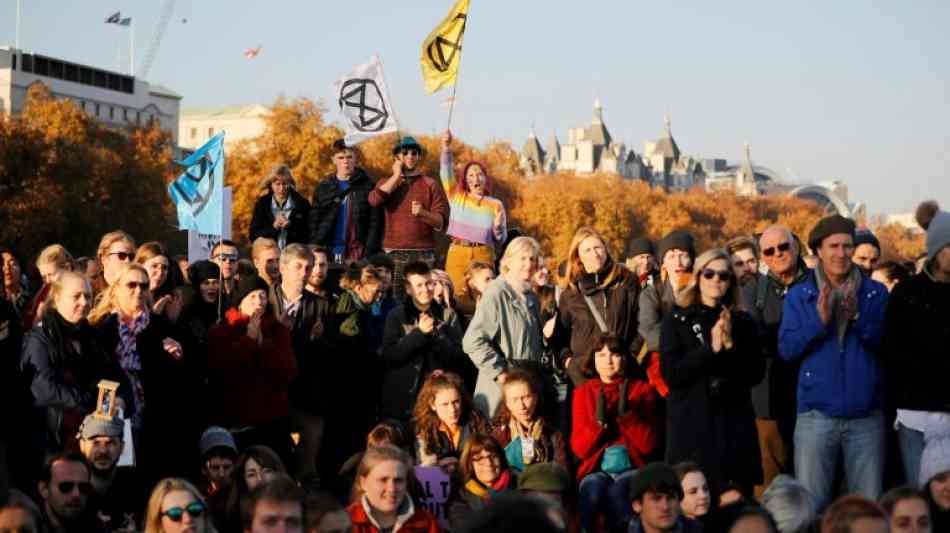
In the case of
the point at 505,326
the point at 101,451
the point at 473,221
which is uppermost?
the point at 473,221

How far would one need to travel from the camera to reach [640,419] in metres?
10.5

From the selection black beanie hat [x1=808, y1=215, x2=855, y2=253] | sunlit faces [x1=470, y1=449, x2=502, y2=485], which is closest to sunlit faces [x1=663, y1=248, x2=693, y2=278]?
black beanie hat [x1=808, y1=215, x2=855, y2=253]

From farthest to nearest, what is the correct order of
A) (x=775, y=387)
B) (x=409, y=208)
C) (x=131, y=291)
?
(x=409, y=208) < (x=775, y=387) < (x=131, y=291)

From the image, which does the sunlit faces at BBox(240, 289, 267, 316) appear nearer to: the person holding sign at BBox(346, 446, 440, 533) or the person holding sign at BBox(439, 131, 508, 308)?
the person holding sign at BBox(346, 446, 440, 533)

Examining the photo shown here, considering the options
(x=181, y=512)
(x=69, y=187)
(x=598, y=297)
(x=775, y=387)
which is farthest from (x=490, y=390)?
(x=69, y=187)

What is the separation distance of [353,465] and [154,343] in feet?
5.46

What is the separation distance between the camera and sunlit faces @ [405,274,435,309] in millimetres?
11734

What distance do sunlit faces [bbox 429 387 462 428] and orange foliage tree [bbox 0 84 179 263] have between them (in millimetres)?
40275

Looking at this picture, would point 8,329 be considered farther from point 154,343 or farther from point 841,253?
point 841,253

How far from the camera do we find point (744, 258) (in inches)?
460

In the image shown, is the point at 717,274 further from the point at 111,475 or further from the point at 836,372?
the point at 111,475

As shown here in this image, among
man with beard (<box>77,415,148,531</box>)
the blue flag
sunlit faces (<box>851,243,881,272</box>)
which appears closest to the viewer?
man with beard (<box>77,415,148,531</box>)

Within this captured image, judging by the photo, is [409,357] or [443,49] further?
[443,49]

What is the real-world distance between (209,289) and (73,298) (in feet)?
8.74
